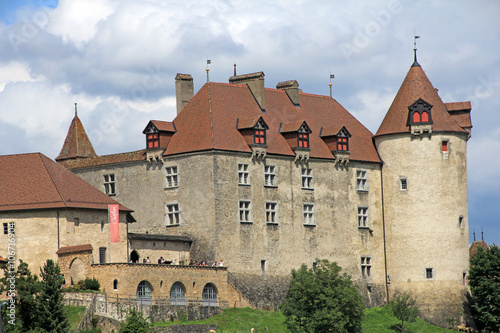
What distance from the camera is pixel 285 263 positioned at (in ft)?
280

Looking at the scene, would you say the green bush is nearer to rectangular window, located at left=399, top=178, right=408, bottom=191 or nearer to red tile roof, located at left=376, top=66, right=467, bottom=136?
rectangular window, located at left=399, top=178, right=408, bottom=191

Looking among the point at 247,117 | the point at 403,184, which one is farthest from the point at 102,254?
the point at 403,184

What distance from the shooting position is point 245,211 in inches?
3295

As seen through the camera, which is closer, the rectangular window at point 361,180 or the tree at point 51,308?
the tree at point 51,308

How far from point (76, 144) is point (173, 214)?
13007 millimetres

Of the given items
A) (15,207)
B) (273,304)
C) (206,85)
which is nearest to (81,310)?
(15,207)

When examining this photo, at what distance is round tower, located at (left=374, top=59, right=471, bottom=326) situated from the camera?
294ft

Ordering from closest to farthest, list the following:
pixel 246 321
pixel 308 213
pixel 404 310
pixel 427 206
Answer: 1. pixel 246 321
2. pixel 404 310
3. pixel 308 213
4. pixel 427 206

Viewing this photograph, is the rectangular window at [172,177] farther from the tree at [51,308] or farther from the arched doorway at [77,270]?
the tree at [51,308]

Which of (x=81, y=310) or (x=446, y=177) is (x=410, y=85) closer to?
(x=446, y=177)

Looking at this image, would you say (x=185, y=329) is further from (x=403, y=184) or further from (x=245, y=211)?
(x=403, y=184)

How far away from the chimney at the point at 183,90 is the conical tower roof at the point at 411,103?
15396mm

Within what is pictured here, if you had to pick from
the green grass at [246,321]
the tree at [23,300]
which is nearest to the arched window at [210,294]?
the green grass at [246,321]

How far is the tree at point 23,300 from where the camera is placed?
64625mm
